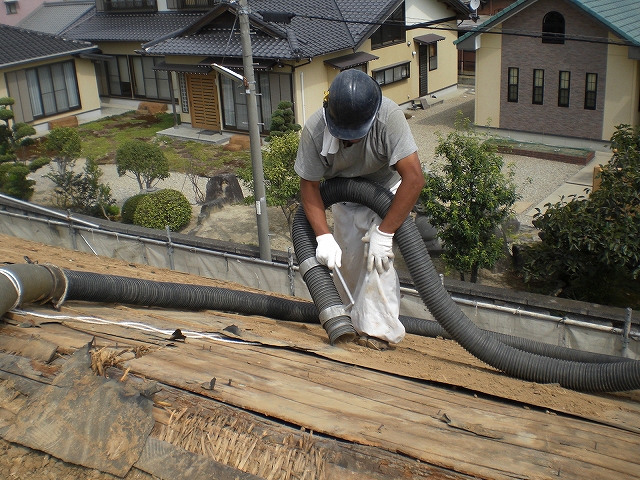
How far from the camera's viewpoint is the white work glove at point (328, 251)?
4.62 meters

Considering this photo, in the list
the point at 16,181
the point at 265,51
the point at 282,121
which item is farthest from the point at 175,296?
the point at 265,51

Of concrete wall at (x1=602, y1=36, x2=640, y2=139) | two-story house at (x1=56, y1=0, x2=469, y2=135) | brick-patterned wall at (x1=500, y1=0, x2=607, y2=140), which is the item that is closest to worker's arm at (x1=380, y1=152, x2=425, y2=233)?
two-story house at (x1=56, y1=0, x2=469, y2=135)

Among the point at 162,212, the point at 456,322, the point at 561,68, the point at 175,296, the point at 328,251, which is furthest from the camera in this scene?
the point at 561,68

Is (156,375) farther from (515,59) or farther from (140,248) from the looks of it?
(515,59)

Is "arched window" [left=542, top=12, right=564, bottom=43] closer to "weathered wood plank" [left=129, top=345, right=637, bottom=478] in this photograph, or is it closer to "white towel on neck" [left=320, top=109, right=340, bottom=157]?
"white towel on neck" [left=320, top=109, right=340, bottom=157]

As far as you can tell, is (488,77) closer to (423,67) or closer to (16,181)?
(423,67)

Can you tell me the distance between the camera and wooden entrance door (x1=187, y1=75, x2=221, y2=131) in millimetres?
23141

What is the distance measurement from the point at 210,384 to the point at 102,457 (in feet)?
1.93

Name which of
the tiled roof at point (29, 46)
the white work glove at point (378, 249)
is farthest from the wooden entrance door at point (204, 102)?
the white work glove at point (378, 249)

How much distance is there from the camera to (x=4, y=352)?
333 cm

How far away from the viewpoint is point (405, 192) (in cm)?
429

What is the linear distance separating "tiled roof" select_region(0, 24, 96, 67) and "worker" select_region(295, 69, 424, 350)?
21.4 metres

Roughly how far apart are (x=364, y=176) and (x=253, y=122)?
20.7 feet

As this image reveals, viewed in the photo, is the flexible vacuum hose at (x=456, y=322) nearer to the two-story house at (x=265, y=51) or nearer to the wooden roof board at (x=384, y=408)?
the wooden roof board at (x=384, y=408)
